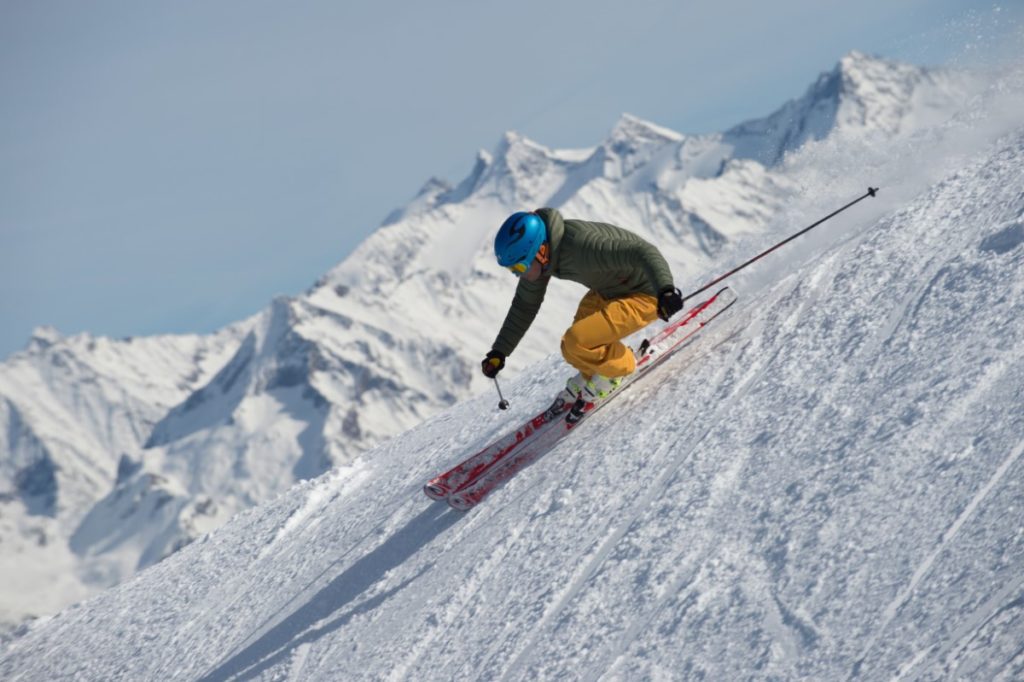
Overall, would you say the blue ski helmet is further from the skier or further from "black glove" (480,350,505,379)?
"black glove" (480,350,505,379)

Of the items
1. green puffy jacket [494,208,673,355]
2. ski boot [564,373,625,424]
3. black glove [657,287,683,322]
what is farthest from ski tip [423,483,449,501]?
black glove [657,287,683,322]

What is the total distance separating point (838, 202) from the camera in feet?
46.1

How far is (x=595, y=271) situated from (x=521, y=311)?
1060 mm

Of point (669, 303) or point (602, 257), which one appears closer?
point (669, 303)

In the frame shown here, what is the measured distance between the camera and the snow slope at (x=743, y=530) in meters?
5.99

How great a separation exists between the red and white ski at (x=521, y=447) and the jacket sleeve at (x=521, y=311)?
2.71 ft

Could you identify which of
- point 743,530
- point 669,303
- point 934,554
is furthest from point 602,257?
point 934,554

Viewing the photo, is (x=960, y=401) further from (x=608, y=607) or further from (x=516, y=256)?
(x=516, y=256)

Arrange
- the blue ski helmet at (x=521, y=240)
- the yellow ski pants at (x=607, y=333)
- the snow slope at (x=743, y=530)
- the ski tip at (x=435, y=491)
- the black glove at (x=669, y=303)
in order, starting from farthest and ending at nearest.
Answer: the ski tip at (x=435, y=491) → the yellow ski pants at (x=607, y=333) → the blue ski helmet at (x=521, y=240) → the black glove at (x=669, y=303) → the snow slope at (x=743, y=530)

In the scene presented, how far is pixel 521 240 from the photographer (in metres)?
9.66

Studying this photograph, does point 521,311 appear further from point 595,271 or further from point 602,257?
point 602,257

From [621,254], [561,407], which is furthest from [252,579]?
[621,254]

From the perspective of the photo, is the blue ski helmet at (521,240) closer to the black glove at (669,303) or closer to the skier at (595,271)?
the skier at (595,271)

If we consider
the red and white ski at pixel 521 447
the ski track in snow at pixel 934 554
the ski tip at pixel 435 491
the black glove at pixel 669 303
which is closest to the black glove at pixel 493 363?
the red and white ski at pixel 521 447
